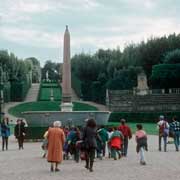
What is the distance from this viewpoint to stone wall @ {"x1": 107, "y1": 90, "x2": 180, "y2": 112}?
267ft

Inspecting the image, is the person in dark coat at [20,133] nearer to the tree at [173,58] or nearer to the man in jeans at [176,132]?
the man in jeans at [176,132]

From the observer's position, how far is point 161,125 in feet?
90.1

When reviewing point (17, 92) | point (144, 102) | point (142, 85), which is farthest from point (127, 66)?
point (17, 92)

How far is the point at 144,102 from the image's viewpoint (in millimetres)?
82312

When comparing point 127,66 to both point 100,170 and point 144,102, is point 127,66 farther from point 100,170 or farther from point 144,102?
point 100,170

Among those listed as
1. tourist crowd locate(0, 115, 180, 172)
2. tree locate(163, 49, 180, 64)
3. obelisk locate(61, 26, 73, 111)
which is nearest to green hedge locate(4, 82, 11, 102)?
tree locate(163, 49, 180, 64)

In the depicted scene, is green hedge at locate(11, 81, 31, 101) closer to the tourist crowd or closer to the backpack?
the tourist crowd

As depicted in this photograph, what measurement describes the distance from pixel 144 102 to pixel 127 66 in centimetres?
1772

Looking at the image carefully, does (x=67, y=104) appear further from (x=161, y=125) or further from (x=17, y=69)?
(x=17, y=69)

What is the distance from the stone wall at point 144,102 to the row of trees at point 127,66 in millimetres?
4063

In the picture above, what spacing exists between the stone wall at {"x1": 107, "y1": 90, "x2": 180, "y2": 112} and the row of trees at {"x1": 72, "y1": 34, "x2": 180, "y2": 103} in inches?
160

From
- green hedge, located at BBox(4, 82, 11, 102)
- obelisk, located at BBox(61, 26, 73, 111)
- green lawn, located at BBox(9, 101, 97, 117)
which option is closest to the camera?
obelisk, located at BBox(61, 26, 73, 111)

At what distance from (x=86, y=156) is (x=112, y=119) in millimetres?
55577

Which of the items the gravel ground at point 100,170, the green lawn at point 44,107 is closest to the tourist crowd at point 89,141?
the gravel ground at point 100,170
